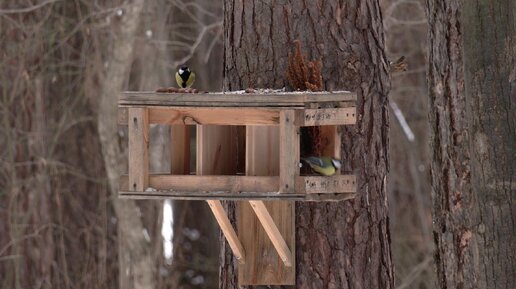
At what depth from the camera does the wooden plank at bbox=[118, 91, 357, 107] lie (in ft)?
11.6

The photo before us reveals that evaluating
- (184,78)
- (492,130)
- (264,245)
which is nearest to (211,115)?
(184,78)

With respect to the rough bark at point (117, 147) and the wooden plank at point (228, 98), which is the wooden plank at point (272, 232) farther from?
the rough bark at point (117, 147)

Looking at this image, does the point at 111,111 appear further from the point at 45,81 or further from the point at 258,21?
the point at 258,21

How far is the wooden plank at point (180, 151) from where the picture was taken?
3.85 meters

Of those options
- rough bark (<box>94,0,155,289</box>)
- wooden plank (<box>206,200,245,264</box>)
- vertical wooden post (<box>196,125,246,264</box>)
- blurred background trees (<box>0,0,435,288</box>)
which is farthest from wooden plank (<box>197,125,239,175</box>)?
rough bark (<box>94,0,155,289</box>)

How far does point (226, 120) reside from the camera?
360 cm

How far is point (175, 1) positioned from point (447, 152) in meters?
4.61

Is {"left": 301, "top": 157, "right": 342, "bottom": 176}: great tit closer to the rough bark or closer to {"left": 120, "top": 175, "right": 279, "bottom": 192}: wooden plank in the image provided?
{"left": 120, "top": 175, "right": 279, "bottom": 192}: wooden plank

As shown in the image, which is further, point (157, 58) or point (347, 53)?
point (157, 58)

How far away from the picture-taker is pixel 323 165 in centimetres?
367

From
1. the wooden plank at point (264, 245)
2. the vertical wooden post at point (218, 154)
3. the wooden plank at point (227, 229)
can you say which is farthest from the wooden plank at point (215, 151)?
the wooden plank at point (264, 245)

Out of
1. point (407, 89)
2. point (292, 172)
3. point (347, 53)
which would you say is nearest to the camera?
point (292, 172)

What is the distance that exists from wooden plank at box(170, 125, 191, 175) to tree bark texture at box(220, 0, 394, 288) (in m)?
0.37

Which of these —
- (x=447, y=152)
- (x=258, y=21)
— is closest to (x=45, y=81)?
(x=447, y=152)
